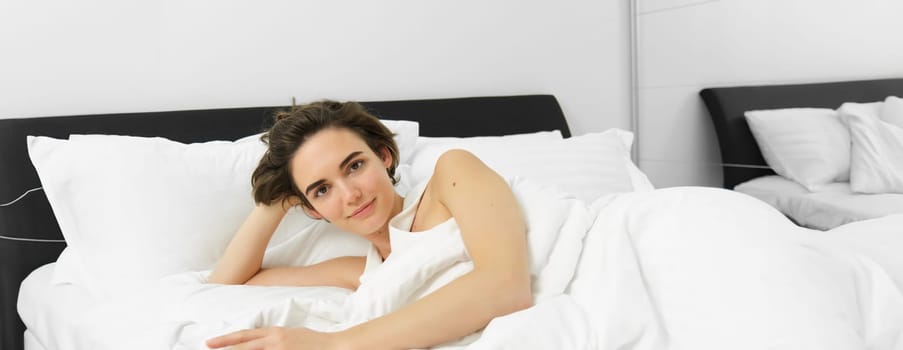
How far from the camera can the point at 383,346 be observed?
1212 mm

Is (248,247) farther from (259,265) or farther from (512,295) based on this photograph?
(512,295)

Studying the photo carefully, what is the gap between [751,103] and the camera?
106 inches

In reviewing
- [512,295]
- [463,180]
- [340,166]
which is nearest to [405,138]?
[340,166]

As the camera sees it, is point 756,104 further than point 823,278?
Yes

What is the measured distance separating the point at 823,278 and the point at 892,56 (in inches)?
54.0

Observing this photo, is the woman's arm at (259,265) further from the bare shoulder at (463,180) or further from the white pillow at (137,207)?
the bare shoulder at (463,180)

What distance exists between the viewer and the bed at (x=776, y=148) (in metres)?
2.33

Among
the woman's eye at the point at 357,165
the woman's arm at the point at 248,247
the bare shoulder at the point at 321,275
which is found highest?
the woman's eye at the point at 357,165

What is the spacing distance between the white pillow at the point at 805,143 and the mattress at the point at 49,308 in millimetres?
2056

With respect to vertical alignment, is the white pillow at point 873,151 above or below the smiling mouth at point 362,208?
below

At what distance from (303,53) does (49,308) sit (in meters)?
1.13

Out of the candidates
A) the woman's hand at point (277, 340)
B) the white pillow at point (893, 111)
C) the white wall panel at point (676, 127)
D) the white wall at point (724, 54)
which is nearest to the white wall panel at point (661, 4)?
the white wall at point (724, 54)

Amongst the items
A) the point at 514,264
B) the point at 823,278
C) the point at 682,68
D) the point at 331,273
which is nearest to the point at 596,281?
the point at 514,264

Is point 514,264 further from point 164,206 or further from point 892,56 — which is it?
point 892,56
